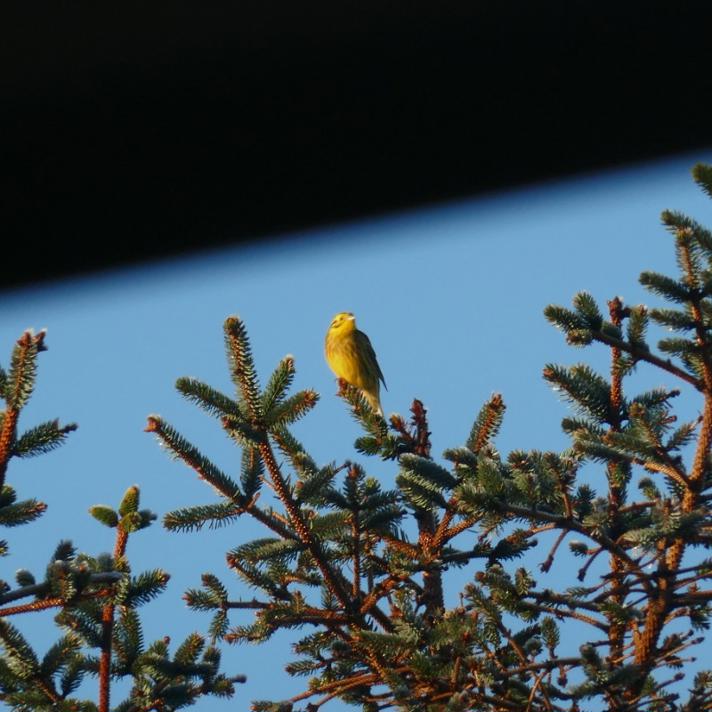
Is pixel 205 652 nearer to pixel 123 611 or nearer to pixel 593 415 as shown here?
pixel 123 611

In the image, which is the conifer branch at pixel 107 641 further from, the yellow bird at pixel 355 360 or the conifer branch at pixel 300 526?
the yellow bird at pixel 355 360

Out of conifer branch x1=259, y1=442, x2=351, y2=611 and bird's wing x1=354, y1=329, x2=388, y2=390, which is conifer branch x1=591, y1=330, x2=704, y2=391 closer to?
conifer branch x1=259, y1=442, x2=351, y2=611

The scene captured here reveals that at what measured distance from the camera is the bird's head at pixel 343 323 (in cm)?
763

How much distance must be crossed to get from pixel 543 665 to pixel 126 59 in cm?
223

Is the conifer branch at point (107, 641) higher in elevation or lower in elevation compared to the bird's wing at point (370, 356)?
lower

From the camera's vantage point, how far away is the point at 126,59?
106 cm

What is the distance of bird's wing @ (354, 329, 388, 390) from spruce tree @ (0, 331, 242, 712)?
4.03 meters

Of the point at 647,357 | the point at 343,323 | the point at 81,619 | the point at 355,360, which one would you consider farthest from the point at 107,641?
the point at 343,323

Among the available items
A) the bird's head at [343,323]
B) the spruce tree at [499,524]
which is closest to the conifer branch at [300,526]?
the spruce tree at [499,524]

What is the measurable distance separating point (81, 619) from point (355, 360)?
4.29m

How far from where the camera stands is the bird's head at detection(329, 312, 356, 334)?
763 centimetres

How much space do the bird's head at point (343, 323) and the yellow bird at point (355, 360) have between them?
Answer: 38 millimetres

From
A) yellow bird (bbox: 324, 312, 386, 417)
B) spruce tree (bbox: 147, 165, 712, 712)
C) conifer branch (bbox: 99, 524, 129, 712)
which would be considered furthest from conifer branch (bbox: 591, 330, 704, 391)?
yellow bird (bbox: 324, 312, 386, 417)

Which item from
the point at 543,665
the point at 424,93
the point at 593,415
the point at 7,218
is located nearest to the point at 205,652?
the point at 543,665
